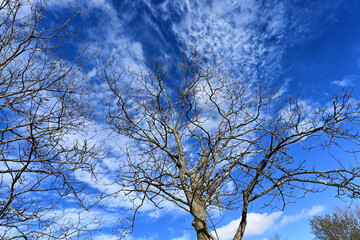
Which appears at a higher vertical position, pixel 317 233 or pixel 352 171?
pixel 317 233

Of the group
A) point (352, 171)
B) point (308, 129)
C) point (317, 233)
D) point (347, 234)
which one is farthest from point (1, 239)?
point (317, 233)

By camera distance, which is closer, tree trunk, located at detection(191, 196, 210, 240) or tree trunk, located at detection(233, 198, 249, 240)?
tree trunk, located at detection(233, 198, 249, 240)

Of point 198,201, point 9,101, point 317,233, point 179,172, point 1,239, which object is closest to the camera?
point 1,239

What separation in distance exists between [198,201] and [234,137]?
2.33 metres

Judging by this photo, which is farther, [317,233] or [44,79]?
[317,233]

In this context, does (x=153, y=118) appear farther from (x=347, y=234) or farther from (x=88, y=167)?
(x=347, y=234)

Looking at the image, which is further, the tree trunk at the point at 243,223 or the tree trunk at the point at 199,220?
the tree trunk at the point at 199,220

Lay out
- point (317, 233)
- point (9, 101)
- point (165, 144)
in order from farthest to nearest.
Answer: point (317, 233) → point (165, 144) → point (9, 101)

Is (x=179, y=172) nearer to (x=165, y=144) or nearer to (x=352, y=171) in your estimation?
(x=165, y=144)

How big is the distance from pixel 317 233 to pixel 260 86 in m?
20.3

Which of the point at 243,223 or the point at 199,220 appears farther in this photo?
the point at 199,220

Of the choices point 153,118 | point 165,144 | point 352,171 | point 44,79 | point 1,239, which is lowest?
point 1,239

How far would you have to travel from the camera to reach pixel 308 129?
5.24 m

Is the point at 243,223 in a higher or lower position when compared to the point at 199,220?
lower
